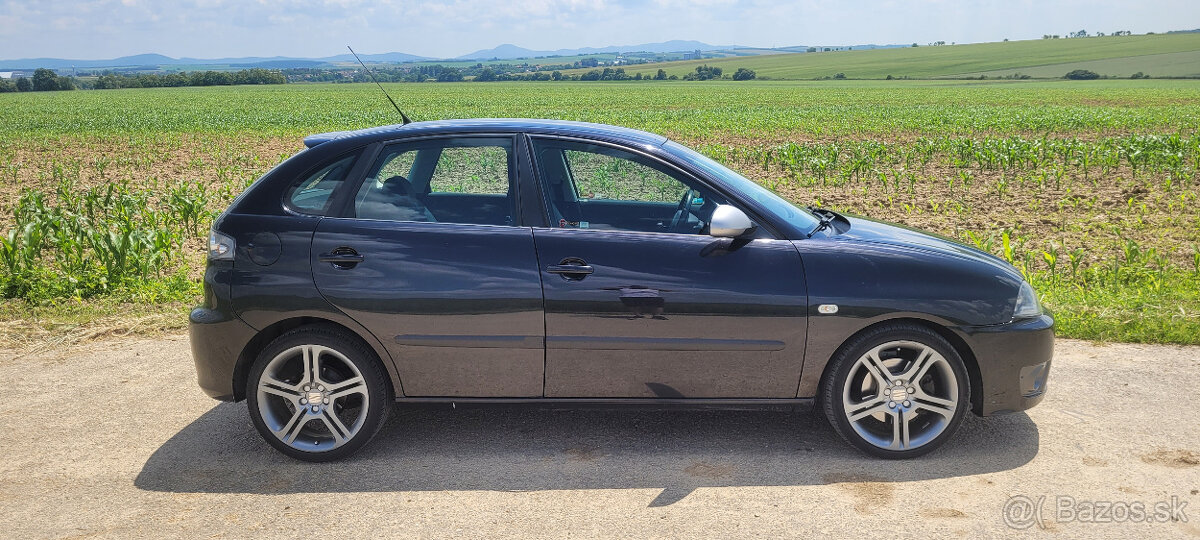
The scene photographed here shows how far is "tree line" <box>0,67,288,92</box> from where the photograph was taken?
100438 millimetres

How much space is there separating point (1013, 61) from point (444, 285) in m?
131

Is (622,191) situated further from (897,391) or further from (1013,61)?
(1013,61)

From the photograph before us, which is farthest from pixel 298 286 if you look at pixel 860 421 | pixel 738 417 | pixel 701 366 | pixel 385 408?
pixel 860 421

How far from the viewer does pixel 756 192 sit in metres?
4.57

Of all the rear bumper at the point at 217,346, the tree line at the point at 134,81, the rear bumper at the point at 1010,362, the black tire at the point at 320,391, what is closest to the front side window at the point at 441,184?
the black tire at the point at 320,391

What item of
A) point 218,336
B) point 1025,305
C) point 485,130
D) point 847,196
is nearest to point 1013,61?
point 847,196

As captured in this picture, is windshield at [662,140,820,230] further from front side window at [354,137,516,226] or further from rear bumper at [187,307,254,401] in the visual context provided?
rear bumper at [187,307,254,401]

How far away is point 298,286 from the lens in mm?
4191

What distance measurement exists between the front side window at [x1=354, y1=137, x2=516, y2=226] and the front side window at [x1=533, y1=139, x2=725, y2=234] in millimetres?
202

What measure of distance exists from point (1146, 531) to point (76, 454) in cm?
477

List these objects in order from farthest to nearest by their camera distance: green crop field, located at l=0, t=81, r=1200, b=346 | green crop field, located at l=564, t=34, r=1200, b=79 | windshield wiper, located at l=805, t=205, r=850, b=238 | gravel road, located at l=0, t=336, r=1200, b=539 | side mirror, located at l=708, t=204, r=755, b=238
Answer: green crop field, located at l=564, t=34, r=1200, b=79 < green crop field, located at l=0, t=81, r=1200, b=346 < windshield wiper, located at l=805, t=205, r=850, b=238 < side mirror, located at l=708, t=204, r=755, b=238 < gravel road, located at l=0, t=336, r=1200, b=539

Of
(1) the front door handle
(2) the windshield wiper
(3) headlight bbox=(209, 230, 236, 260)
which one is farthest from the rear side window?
(2) the windshield wiper

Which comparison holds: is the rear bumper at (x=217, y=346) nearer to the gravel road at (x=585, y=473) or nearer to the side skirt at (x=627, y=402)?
the gravel road at (x=585, y=473)

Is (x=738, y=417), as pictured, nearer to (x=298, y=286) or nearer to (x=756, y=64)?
(x=298, y=286)
